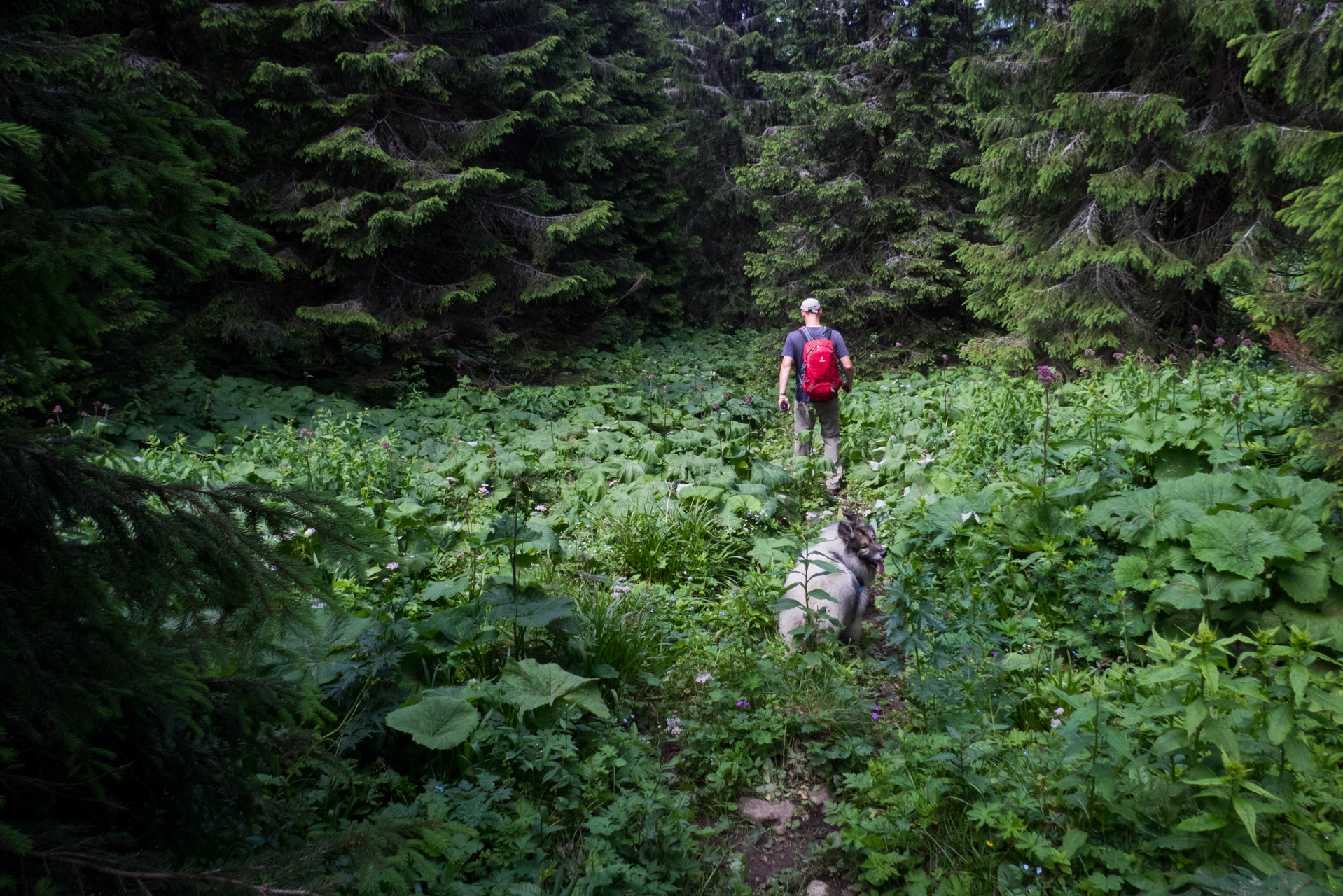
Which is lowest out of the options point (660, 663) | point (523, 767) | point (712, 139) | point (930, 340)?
point (930, 340)

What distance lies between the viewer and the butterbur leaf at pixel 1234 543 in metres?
2.95

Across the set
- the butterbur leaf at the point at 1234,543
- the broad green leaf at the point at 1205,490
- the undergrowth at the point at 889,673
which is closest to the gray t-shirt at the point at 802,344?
the undergrowth at the point at 889,673

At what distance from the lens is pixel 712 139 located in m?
17.8

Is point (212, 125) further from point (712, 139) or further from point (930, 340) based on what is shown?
point (712, 139)

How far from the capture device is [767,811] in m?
2.67

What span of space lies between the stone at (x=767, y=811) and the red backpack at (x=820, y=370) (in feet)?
13.9

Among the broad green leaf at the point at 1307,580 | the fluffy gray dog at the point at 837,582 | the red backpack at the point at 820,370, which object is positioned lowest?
the fluffy gray dog at the point at 837,582

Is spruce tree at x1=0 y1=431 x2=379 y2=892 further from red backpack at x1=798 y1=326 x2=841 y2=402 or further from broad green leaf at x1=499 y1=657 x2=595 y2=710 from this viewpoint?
red backpack at x1=798 y1=326 x2=841 y2=402

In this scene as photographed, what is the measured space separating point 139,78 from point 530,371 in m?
A: 8.61

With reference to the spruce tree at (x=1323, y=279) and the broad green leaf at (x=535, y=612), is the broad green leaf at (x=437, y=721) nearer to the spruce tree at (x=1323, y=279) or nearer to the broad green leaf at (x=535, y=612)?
the broad green leaf at (x=535, y=612)

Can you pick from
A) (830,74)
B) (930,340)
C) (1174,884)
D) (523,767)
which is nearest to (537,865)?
(523,767)

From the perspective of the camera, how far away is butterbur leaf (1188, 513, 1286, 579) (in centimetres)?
295

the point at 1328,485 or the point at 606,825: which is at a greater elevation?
the point at 1328,485

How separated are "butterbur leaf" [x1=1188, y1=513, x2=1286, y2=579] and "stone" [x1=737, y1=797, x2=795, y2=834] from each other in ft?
7.00
